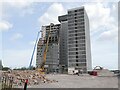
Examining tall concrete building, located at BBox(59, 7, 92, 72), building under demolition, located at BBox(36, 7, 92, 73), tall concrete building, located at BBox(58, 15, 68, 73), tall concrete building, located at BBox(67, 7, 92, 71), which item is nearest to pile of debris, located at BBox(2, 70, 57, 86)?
building under demolition, located at BBox(36, 7, 92, 73)

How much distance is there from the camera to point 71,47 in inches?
4373

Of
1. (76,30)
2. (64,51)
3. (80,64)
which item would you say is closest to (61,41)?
(64,51)

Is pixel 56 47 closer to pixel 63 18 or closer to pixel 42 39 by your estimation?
pixel 42 39

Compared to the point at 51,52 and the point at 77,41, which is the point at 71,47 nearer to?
the point at 77,41

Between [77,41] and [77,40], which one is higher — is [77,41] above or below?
below

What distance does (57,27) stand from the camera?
123500 millimetres

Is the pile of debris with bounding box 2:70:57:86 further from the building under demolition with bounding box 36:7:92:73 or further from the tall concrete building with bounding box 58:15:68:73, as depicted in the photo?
the tall concrete building with bounding box 58:15:68:73

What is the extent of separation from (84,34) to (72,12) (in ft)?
45.4

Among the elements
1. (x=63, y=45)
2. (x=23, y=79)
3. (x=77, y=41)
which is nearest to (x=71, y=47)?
(x=77, y=41)

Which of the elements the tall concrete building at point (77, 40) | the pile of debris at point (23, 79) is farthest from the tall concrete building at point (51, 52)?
the pile of debris at point (23, 79)

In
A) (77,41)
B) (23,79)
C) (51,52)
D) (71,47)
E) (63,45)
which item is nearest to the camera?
(23,79)

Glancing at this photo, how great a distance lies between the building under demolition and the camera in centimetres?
10681

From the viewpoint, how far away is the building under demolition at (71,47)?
106812 millimetres

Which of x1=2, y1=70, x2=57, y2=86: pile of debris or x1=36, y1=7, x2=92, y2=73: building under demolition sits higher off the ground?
x1=36, y1=7, x2=92, y2=73: building under demolition
